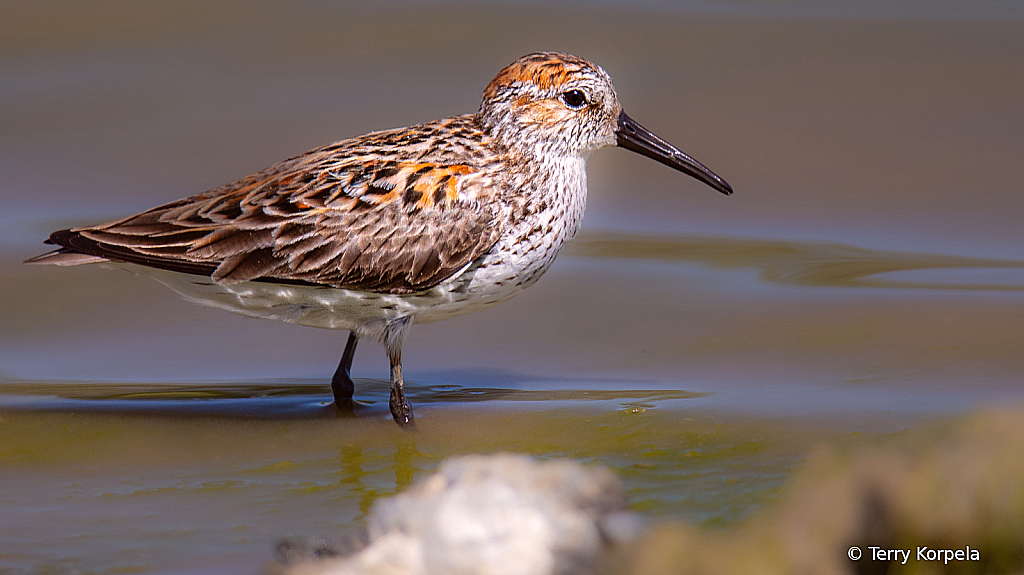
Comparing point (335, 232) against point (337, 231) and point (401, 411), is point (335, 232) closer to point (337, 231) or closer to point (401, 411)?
A: point (337, 231)

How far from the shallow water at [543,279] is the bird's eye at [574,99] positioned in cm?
169

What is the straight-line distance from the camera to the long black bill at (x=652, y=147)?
24.4ft

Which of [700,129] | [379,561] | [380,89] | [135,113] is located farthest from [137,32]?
[379,561]

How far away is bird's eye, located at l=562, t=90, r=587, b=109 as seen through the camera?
7.16 meters

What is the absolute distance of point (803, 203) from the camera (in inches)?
424

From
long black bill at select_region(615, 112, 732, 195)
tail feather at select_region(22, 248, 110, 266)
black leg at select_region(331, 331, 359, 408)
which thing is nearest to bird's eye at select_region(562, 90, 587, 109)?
long black bill at select_region(615, 112, 732, 195)

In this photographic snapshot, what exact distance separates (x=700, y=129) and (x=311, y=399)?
18.9 feet

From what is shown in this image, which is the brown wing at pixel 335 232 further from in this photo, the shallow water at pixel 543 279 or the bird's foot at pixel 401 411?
the shallow water at pixel 543 279

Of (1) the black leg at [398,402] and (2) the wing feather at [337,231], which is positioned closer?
(2) the wing feather at [337,231]

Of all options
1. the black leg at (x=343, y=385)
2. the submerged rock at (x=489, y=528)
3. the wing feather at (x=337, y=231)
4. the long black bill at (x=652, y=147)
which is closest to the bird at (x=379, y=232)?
the wing feather at (x=337, y=231)

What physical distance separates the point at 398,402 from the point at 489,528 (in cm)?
228

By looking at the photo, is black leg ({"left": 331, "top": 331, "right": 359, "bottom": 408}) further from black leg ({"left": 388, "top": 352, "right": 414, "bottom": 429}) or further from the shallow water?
black leg ({"left": 388, "top": 352, "right": 414, "bottom": 429})

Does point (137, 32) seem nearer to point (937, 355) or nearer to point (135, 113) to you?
point (135, 113)

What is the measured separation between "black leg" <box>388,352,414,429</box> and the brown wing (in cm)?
45
